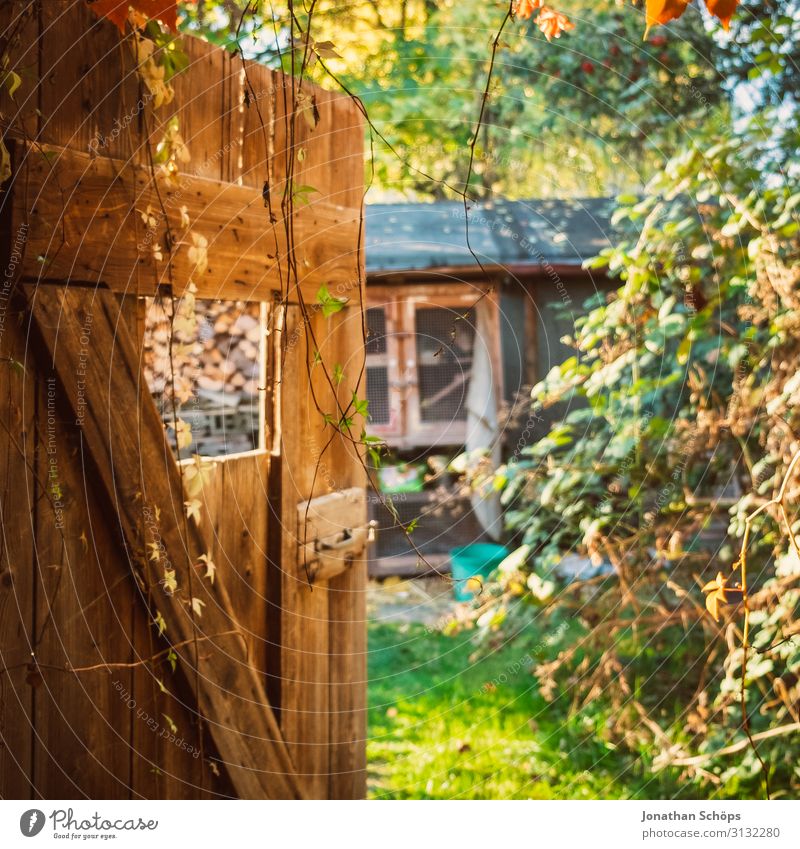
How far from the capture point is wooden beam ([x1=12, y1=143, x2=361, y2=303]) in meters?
1.33

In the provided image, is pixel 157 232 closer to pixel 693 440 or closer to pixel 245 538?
pixel 245 538

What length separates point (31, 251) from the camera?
4.30 feet

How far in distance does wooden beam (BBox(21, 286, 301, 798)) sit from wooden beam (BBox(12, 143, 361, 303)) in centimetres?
7

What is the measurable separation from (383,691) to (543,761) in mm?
971

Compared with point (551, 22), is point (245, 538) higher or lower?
lower

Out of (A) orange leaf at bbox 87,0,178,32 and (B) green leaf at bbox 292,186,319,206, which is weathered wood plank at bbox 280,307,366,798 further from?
(A) orange leaf at bbox 87,0,178,32

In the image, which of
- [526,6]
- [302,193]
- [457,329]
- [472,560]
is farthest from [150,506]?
[457,329]

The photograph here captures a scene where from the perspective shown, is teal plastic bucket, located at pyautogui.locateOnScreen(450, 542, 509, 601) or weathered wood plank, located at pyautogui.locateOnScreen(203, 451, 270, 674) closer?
weathered wood plank, located at pyautogui.locateOnScreen(203, 451, 270, 674)

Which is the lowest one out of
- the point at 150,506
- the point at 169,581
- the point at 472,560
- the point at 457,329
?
the point at 472,560

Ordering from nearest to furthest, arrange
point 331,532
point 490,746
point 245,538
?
point 245,538 → point 331,532 → point 490,746

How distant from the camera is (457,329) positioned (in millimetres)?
6152

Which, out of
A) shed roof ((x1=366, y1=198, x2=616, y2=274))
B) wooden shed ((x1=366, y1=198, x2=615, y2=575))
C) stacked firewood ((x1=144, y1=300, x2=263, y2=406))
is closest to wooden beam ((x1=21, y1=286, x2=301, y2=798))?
stacked firewood ((x1=144, y1=300, x2=263, y2=406))

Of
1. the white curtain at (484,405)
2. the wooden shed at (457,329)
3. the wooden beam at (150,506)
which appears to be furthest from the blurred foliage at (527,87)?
the wooden beam at (150,506)
